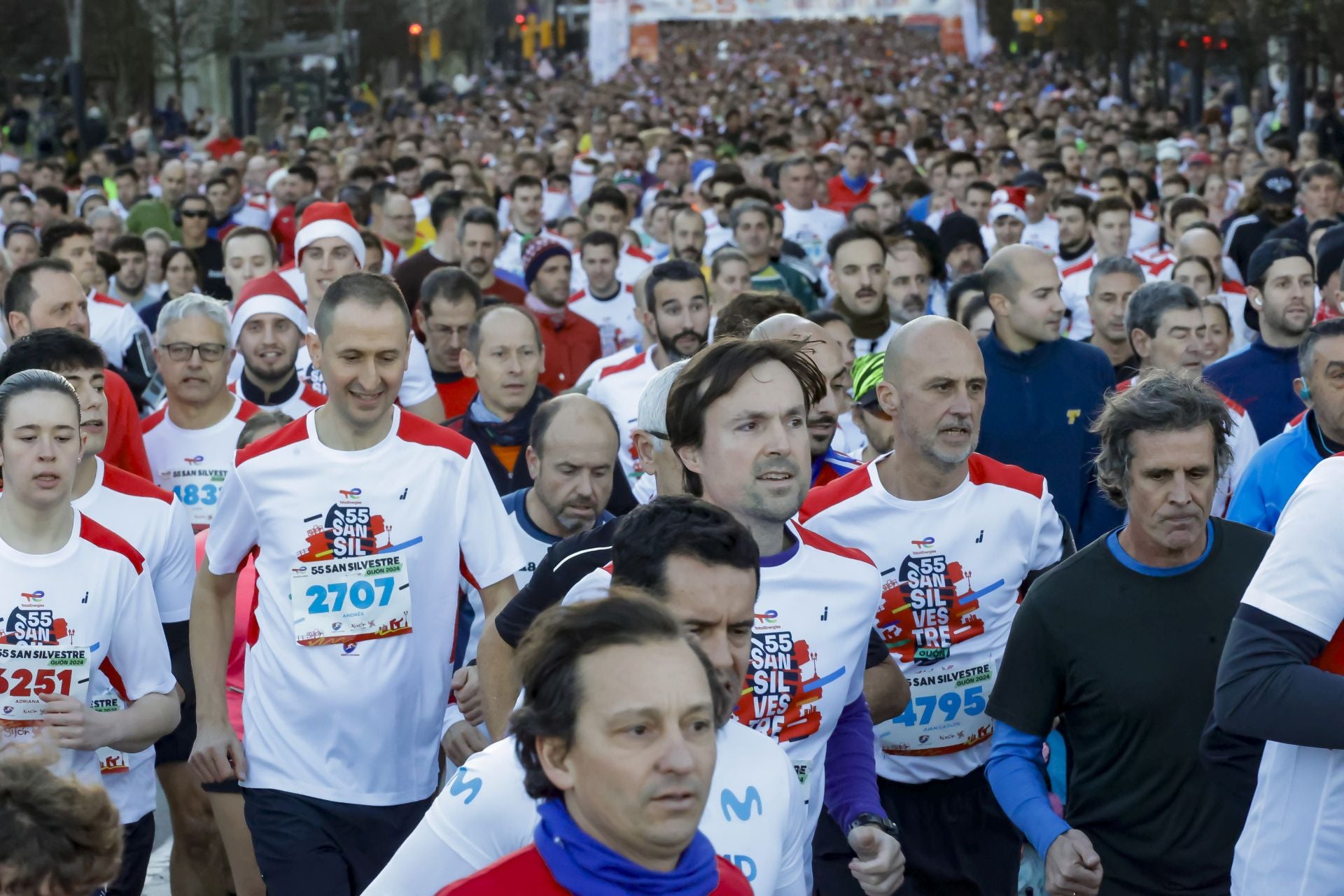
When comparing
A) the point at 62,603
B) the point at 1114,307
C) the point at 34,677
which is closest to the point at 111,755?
the point at 34,677

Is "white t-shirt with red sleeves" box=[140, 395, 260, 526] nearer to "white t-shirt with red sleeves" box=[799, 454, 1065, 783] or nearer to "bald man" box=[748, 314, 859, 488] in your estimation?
"bald man" box=[748, 314, 859, 488]

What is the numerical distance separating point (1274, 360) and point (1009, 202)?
311 inches

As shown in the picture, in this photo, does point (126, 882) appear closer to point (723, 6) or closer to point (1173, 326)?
point (1173, 326)

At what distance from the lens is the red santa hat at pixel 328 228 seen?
9.35m

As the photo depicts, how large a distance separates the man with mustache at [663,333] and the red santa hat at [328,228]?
1.72 meters

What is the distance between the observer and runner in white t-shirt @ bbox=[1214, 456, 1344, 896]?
3.35 metres

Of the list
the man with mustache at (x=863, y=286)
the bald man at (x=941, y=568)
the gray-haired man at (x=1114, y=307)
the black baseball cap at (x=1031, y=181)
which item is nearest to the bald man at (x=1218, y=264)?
the gray-haired man at (x=1114, y=307)

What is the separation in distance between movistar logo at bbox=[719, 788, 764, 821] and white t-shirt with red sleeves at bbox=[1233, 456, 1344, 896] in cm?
92

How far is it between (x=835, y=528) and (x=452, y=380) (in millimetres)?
3891

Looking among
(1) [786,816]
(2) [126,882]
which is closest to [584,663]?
(1) [786,816]

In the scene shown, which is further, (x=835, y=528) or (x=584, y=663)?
(x=835, y=528)

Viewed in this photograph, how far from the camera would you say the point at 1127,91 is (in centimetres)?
4912

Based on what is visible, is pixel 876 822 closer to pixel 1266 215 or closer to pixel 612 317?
pixel 612 317

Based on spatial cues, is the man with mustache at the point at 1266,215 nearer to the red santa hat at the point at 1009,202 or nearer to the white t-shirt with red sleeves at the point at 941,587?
the red santa hat at the point at 1009,202
